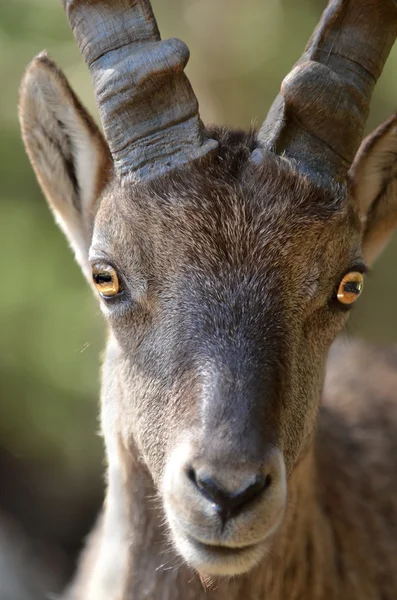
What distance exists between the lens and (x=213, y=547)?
3.76 m

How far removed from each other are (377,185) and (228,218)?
144cm

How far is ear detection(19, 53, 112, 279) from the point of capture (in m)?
4.94

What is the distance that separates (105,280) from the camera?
14.6ft

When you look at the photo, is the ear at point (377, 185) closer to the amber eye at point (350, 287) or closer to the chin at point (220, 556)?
the amber eye at point (350, 287)

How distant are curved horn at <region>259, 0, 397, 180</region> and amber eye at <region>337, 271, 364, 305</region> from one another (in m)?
0.56

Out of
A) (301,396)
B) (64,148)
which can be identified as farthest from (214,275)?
(64,148)

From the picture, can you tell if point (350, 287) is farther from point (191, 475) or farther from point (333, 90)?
point (191, 475)

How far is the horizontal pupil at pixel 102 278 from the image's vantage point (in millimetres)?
4433

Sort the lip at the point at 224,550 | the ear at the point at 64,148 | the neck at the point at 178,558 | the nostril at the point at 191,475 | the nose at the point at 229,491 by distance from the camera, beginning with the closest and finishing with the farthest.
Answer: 1. the nose at the point at 229,491
2. the nostril at the point at 191,475
3. the lip at the point at 224,550
4. the neck at the point at 178,558
5. the ear at the point at 64,148

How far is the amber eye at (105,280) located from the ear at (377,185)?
66.4 inches

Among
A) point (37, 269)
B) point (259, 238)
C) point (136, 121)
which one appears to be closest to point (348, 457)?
point (259, 238)

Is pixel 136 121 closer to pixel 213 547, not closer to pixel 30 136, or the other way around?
pixel 30 136

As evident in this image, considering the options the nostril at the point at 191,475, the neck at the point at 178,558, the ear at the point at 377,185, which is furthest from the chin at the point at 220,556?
the ear at the point at 377,185

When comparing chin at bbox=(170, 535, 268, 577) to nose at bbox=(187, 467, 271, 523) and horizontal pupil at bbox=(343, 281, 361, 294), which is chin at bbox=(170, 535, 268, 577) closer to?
nose at bbox=(187, 467, 271, 523)
